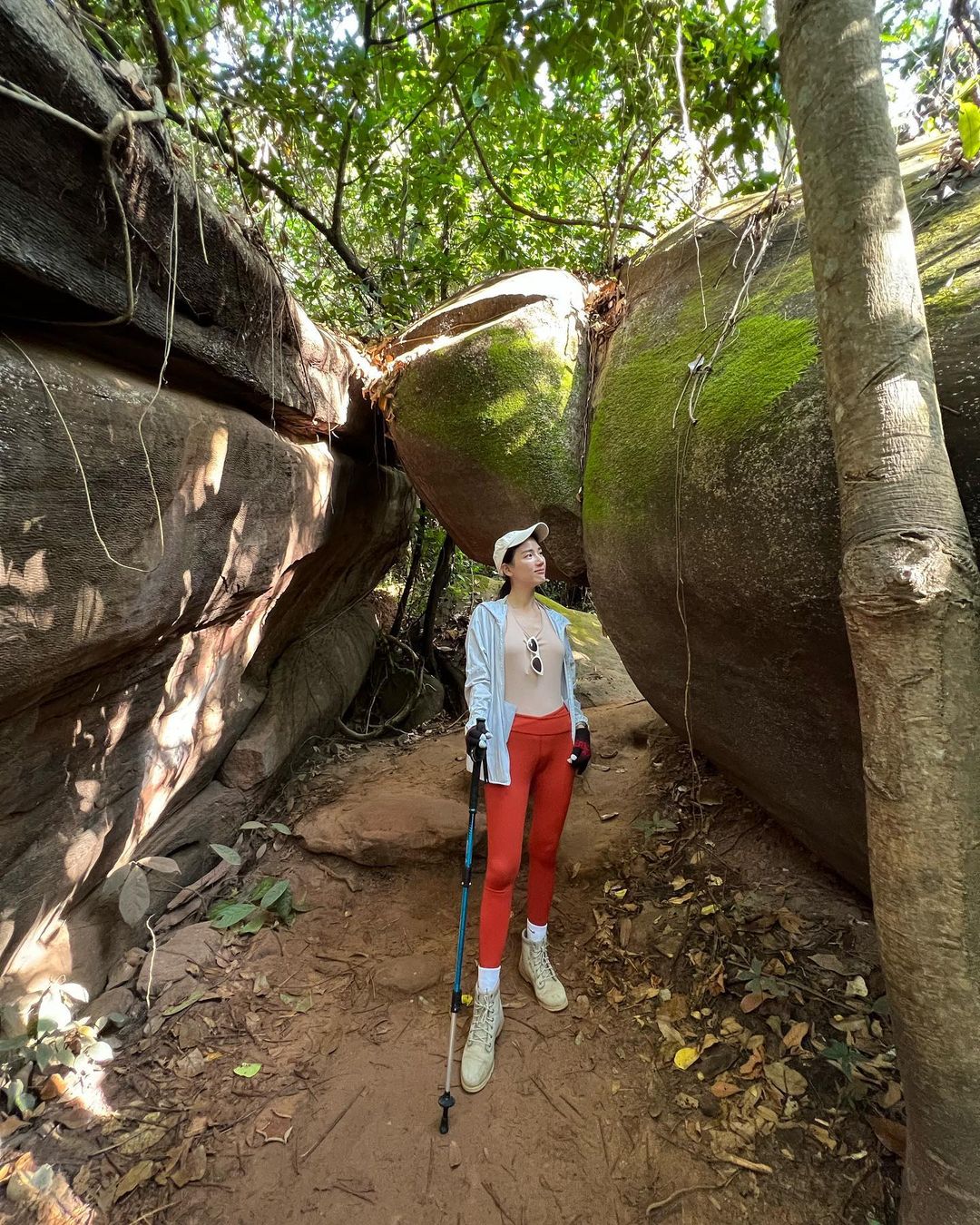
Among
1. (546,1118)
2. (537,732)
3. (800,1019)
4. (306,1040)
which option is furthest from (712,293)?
(306,1040)

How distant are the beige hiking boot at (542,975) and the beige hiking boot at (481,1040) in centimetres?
26

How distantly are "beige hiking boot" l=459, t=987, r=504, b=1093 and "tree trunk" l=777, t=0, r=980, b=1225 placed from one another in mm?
1812

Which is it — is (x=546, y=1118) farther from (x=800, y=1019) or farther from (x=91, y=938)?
(x=91, y=938)

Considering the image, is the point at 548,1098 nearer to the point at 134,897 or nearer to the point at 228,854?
the point at 134,897

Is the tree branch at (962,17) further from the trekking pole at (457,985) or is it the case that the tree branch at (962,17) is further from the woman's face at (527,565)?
the trekking pole at (457,985)

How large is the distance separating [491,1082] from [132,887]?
94.6 inches

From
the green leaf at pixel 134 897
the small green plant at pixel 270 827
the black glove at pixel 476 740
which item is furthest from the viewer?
the small green plant at pixel 270 827

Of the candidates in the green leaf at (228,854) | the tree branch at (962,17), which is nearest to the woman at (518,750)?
the green leaf at (228,854)

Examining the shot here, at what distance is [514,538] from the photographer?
11.2 ft

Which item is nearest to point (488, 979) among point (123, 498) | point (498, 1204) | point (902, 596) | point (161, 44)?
point (498, 1204)

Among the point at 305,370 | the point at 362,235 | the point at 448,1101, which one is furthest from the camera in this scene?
the point at 362,235

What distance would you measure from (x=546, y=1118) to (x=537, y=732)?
1.82 meters

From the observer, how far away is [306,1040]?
326cm

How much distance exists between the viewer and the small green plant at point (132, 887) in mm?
3426
